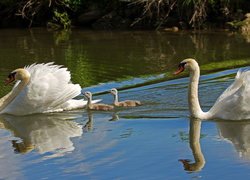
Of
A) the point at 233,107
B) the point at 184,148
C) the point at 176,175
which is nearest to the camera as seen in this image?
the point at 176,175

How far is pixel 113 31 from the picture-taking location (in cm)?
3061

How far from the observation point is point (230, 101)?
10.8 meters

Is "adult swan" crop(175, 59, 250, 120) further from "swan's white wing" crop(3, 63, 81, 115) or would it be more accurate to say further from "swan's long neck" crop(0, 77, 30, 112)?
"swan's long neck" crop(0, 77, 30, 112)

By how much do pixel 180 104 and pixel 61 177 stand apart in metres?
4.64

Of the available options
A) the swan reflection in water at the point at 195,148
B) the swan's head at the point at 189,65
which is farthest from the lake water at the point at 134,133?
the swan's head at the point at 189,65

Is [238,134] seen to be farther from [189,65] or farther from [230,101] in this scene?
[189,65]

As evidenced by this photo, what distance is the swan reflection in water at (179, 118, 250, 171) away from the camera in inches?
345

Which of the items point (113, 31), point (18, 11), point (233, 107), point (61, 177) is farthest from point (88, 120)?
point (18, 11)

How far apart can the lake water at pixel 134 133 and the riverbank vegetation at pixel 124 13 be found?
9.91 metres

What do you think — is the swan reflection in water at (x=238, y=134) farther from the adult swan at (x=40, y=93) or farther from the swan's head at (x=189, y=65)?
the adult swan at (x=40, y=93)

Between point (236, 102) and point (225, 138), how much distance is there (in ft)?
3.11

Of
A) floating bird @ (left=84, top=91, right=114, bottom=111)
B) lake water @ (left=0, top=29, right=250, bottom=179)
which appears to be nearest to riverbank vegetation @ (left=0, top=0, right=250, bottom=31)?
lake water @ (left=0, top=29, right=250, bottom=179)

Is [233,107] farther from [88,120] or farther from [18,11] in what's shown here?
[18,11]

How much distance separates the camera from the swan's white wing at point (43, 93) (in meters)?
12.3
